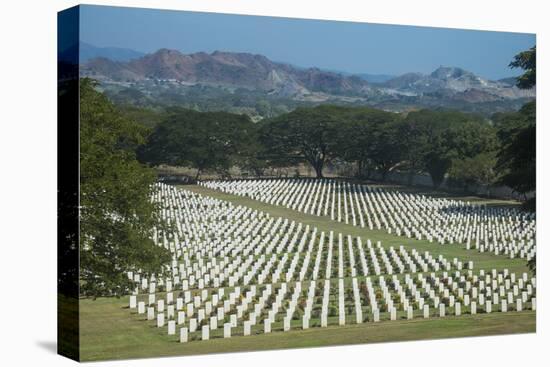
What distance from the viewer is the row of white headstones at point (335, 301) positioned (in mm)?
22484

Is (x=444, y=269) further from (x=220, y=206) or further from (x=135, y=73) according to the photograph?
(x=135, y=73)

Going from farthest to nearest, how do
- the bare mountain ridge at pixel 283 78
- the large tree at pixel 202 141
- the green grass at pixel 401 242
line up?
1. the green grass at pixel 401 242
2. the large tree at pixel 202 141
3. the bare mountain ridge at pixel 283 78

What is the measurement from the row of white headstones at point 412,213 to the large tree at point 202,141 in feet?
3.55

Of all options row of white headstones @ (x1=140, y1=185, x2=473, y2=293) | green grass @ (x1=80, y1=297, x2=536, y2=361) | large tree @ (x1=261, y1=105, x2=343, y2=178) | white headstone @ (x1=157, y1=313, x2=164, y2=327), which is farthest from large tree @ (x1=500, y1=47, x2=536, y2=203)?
white headstone @ (x1=157, y1=313, x2=164, y2=327)

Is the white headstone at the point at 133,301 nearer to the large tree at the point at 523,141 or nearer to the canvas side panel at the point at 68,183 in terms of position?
the canvas side panel at the point at 68,183

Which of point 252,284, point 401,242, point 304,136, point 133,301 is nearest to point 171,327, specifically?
point 133,301

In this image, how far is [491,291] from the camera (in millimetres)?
25625

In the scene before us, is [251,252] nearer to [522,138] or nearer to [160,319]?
[160,319]

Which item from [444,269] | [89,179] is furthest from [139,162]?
[444,269]

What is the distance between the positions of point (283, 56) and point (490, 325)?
7459 millimetres

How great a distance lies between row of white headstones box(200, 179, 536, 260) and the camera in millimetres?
25906

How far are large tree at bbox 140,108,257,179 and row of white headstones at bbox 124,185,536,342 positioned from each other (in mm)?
769

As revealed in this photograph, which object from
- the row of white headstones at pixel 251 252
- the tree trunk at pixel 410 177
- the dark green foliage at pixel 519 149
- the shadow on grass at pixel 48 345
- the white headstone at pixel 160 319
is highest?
the dark green foliage at pixel 519 149

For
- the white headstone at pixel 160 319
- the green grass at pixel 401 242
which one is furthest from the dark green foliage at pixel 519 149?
the white headstone at pixel 160 319
